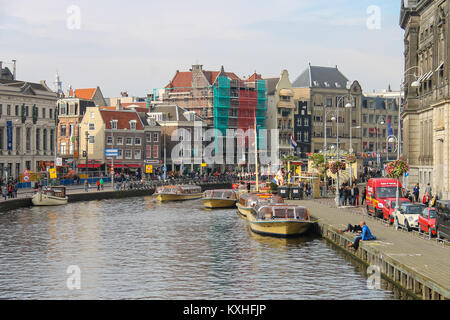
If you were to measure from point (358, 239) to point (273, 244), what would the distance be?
33.8ft

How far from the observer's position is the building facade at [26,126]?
124312mm

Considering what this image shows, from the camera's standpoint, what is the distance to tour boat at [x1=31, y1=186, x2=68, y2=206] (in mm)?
89875

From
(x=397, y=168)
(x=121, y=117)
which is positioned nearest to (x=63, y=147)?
(x=121, y=117)

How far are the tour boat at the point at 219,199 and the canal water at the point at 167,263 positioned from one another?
61.0 ft

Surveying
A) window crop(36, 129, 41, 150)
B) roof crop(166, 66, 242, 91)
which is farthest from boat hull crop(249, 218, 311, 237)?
roof crop(166, 66, 242, 91)

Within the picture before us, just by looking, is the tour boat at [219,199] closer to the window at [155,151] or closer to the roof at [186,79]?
the window at [155,151]

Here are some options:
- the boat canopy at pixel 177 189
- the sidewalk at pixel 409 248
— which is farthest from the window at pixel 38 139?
the sidewalk at pixel 409 248

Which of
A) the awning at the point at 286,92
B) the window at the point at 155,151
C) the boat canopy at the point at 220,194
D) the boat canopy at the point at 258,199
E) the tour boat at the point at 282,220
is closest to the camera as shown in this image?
the tour boat at the point at 282,220

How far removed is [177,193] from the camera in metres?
106

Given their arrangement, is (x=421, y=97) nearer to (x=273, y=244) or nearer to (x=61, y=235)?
(x=273, y=244)

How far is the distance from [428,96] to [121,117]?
84037mm

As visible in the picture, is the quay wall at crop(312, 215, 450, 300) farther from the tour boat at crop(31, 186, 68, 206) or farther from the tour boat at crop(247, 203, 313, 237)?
the tour boat at crop(31, 186, 68, 206)

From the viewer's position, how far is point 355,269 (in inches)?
1639

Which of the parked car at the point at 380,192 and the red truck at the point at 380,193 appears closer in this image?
the red truck at the point at 380,193
